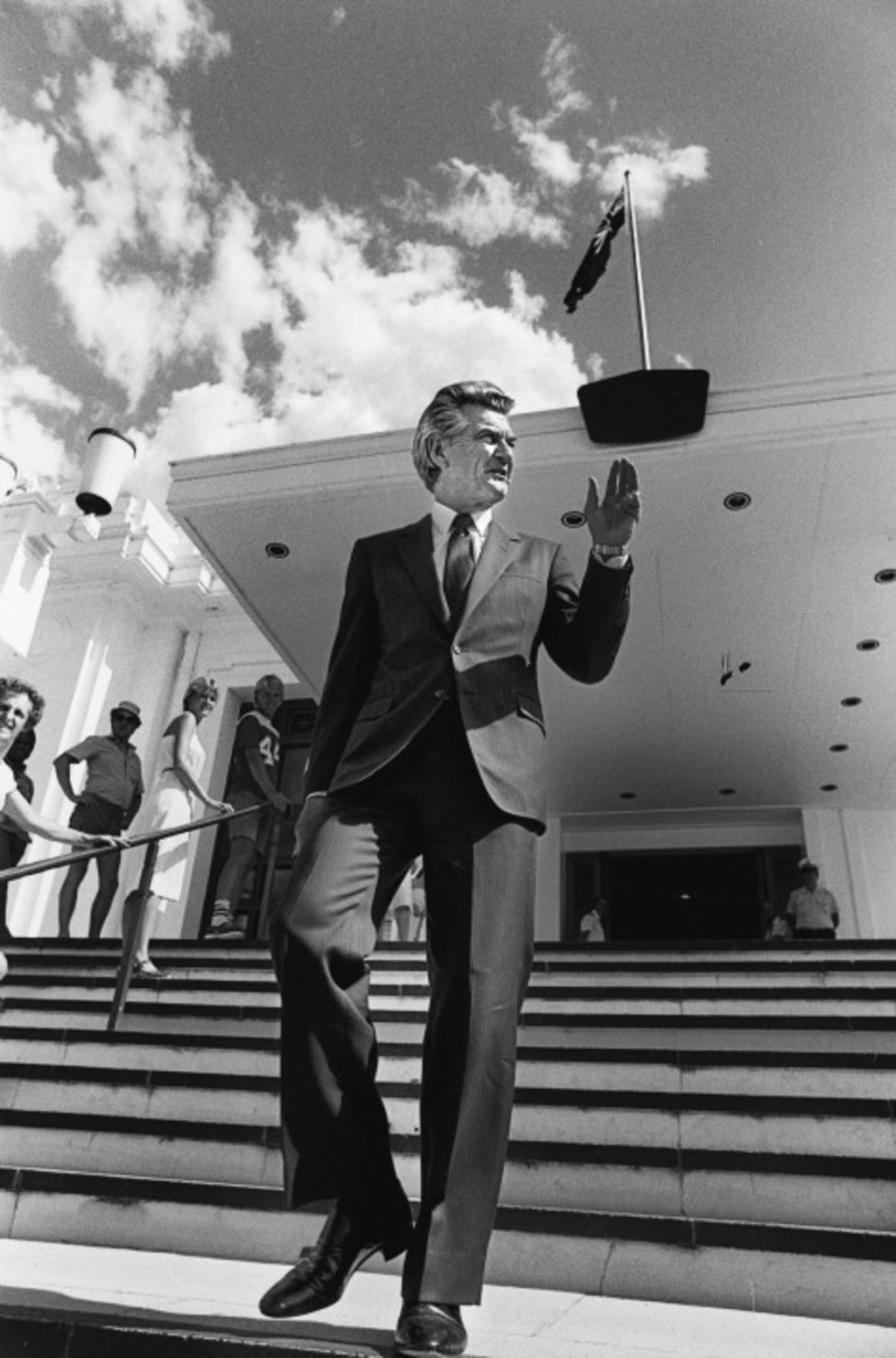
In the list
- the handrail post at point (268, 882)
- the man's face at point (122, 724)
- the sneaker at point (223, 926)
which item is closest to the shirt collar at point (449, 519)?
the sneaker at point (223, 926)

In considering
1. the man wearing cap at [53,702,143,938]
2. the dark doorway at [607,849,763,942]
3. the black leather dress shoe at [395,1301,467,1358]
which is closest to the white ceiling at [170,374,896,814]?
the man wearing cap at [53,702,143,938]

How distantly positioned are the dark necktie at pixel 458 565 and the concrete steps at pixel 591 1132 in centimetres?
147

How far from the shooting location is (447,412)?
6.05 ft

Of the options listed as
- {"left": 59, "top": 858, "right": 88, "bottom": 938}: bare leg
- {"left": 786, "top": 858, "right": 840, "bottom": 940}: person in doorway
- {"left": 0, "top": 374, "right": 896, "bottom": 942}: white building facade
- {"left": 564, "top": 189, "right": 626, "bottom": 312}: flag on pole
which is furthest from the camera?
{"left": 786, "top": 858, "right": 840, "bottom": 940}: person in doorway

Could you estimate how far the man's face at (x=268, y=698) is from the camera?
19.4 feet

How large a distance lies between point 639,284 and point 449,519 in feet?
21.9

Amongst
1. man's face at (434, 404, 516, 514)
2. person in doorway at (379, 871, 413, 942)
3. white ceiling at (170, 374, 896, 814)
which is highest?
white ceiling at (170, 374, 896, 814)

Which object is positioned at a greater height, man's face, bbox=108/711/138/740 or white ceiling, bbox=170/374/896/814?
white ceiling, bbox=170/374/896/814

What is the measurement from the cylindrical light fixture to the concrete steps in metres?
4.08

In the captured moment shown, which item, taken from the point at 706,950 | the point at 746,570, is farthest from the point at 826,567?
the point at 706,950

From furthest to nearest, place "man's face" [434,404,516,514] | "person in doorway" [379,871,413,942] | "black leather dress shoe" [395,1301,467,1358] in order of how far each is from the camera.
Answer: "person in doorway" [379,871,413,942]
"man's face" [434,404,516,514]
"black leather dress shoe" [395,1301,467,1358]

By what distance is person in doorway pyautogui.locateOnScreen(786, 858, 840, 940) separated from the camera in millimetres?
8375

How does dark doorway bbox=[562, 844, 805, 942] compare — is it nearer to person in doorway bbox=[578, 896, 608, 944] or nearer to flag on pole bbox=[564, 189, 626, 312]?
person in doorway bbox=[578, 896, 608, 944]

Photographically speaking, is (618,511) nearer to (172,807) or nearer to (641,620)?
(172,807)
